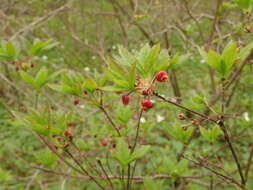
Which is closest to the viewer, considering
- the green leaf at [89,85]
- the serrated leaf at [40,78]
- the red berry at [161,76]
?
the red berry at [161,76]

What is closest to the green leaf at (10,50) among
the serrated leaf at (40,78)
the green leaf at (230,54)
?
the serrated leaf at (40,78)

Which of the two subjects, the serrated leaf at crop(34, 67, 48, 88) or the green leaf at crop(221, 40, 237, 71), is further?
the serrated leaf at crop(34, 67, 48, 88)

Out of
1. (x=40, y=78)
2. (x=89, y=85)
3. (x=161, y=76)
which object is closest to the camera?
(x=161, y=76)

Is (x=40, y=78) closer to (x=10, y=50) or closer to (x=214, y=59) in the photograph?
(x=10, y=50)

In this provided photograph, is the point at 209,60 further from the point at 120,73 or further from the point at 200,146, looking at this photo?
the point at 200,146

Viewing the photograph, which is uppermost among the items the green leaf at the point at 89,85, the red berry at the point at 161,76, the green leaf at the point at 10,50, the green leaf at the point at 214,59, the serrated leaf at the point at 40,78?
the green leaf at the point at 10,50

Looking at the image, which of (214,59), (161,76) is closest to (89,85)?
(161,76)

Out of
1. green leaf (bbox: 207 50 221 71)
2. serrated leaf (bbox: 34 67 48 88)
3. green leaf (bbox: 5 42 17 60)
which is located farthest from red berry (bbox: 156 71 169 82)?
green leaf (bbox: 5 42 17 60)

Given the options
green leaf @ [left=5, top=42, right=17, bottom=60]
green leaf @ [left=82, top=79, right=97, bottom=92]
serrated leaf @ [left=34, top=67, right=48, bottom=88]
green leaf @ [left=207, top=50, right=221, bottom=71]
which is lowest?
green leaf @ [left=82, top=79, right=97, bottom=92]

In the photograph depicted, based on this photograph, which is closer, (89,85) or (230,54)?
(230,54)

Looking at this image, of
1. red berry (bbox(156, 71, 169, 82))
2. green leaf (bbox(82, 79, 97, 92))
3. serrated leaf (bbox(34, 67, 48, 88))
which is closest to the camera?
red berry (bbox(156, 71, 169, 82))

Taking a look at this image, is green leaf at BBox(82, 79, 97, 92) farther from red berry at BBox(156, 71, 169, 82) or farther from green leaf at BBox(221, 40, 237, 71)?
green leaf at BBox(221, 40, 237, 71)

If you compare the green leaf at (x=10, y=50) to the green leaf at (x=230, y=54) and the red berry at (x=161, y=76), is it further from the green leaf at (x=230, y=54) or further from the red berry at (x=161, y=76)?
the green leaf at (x=230, y=54)

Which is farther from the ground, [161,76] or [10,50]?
[10,50]
